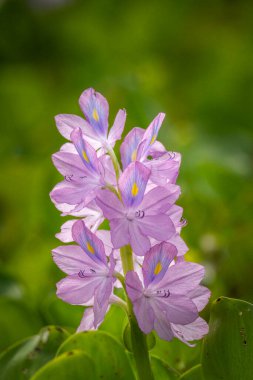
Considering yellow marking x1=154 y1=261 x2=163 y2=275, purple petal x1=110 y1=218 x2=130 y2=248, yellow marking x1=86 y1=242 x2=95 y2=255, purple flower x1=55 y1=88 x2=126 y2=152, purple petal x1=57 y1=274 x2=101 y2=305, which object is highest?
purple flower x1=55 y1=88 x2=126 y2=152

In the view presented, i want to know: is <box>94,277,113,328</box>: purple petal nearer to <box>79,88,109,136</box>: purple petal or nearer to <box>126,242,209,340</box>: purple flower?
<box>126,242,209,340</box>: purple flower

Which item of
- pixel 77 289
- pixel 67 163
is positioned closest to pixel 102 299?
pixel 77 289

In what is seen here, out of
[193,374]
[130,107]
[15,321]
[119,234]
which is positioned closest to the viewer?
[119,234]

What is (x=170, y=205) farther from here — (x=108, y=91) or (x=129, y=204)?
(x=108, y=91)

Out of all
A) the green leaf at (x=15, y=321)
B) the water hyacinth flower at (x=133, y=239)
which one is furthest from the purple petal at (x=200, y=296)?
the green leaf at (x=15, y=321)

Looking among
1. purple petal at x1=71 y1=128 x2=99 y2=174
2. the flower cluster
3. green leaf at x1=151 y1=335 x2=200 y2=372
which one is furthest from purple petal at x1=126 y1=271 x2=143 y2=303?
green leaf at x1=151 y1=335 x2=200 y2=372

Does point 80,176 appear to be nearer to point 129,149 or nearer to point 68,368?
point 129,149
